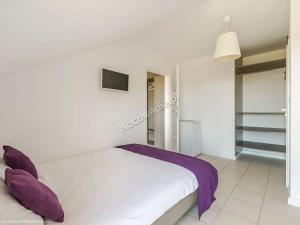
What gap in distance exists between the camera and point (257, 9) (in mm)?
2133

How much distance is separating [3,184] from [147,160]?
1320mm

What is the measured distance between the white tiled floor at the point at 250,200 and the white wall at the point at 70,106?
1706 millimetres

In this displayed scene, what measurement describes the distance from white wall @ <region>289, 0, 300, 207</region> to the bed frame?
1213 millimetres

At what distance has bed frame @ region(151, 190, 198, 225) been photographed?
1.33m

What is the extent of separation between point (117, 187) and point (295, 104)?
2140mm

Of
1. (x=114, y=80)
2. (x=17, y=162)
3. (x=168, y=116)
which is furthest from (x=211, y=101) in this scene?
(x=17, y=162)

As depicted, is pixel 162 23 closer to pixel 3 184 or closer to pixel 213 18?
pixel 213 18

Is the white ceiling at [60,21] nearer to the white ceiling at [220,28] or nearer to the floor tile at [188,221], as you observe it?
the white ceiling at [220,28]

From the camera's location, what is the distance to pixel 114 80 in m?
2.78

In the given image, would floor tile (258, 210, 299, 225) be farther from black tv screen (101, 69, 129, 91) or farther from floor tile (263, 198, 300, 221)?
black tv screen (101, 69, 129, 91)

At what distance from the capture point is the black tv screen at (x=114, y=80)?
2.63 m

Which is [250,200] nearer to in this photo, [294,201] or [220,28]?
[294,201]

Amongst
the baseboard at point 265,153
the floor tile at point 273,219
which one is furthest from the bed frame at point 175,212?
the baseboard at point 265,153

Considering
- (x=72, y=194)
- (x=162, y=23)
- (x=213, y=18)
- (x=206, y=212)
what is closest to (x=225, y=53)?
(x=213, y=18)
